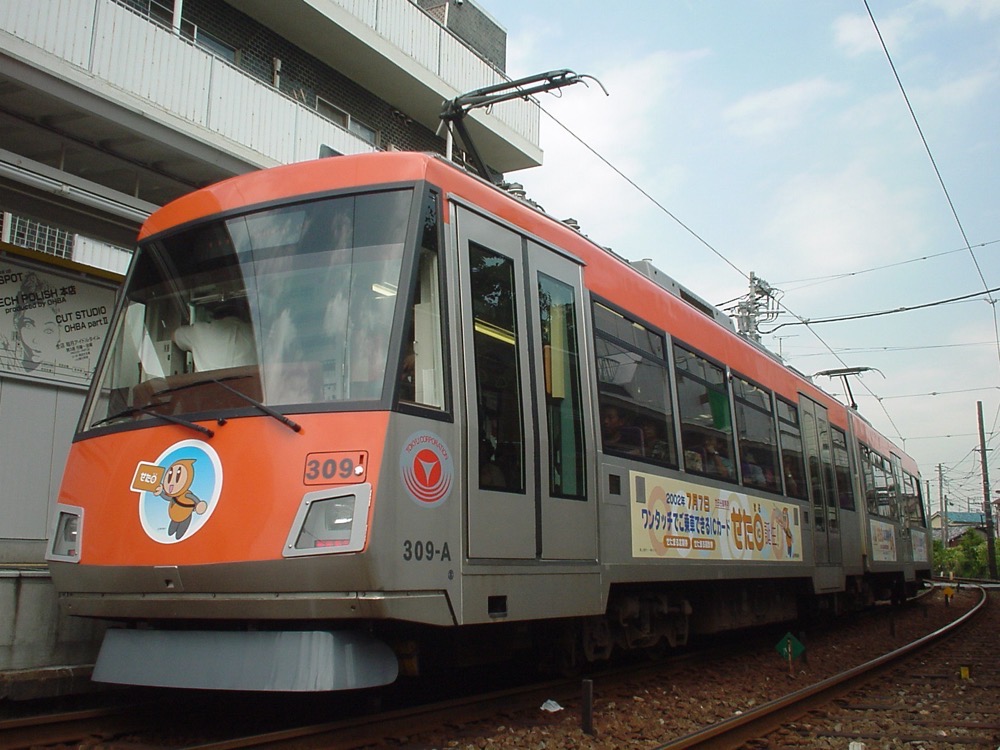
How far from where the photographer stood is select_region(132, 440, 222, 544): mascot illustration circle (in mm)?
4812

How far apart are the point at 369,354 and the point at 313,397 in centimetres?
36

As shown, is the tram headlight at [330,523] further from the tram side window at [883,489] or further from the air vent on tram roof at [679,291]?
the tram side window at [883,489]

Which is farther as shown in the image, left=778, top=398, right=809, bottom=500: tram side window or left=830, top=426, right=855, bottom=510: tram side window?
left=830, top=426, right=855, bottom=510: tram side window

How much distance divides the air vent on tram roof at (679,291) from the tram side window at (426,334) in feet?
10.5

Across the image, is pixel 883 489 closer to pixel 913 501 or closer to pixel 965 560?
pixel 913 501

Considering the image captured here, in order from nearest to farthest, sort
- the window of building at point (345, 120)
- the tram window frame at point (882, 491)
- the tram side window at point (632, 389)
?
1. the tram side window at point (632, 389)
2. the window of building at point (345, 120)
3. the tram window frame at point (882, 491)

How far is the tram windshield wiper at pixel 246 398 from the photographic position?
4.74 m

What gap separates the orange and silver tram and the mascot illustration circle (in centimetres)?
1

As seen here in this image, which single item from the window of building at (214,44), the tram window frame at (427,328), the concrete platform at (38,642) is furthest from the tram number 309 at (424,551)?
the window of building at (214,44)

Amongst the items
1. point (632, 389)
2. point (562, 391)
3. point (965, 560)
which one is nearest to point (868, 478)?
point (632, 389)

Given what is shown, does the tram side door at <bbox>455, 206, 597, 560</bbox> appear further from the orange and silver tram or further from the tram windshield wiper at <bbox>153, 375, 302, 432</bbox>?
the tram windshield wiper at <bbox>153, 375, 302, 432</bbox>

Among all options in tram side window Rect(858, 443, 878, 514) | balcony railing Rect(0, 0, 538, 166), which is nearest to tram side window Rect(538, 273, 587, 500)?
balcony railing Rect(0, 0, 538, 166)

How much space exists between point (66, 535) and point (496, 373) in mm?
2615

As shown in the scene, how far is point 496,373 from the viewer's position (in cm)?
556
